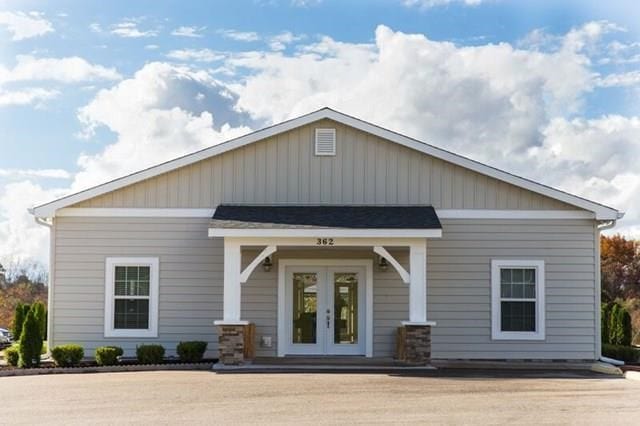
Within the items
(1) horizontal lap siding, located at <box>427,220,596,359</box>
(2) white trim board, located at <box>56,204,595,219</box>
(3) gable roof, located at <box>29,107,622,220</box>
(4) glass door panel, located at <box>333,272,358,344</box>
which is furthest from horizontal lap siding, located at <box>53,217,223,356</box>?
(1) horizontal lap siding, located at <box>427,220,596,359</box>

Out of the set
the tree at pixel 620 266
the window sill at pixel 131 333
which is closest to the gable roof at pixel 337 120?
the window sill at pixel 131 333

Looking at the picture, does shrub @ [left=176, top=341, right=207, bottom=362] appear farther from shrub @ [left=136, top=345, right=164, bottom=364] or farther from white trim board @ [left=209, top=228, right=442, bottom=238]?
white trim board @ [left=209, top=228, right=442, bottom=238]

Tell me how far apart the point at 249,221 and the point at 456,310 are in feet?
15.5

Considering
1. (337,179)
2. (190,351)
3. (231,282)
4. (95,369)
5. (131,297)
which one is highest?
(337,179)

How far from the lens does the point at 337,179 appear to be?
19656mm

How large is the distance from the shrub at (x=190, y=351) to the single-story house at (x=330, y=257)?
38.0 inches

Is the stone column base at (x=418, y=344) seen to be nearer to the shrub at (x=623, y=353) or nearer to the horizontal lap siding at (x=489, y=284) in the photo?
the horizontal lap siding at (x=489, y=284)

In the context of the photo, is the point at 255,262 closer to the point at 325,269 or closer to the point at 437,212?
the point at 325,269

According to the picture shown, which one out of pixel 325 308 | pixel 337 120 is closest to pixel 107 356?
pixel 325 308

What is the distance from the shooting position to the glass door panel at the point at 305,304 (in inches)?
774

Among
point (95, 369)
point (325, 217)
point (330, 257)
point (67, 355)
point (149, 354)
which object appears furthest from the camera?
point (330, 257)

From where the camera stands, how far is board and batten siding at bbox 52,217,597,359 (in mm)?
19406

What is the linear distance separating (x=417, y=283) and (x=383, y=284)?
1.63 m

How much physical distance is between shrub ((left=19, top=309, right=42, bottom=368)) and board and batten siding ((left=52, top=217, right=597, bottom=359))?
1.56 m
